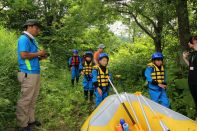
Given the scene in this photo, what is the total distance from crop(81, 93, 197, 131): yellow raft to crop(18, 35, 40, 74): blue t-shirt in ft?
5.00

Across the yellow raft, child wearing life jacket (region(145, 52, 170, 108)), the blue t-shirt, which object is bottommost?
the yellow raft

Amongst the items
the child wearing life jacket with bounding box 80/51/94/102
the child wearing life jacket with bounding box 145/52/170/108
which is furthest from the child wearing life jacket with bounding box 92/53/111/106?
the child wearing life jacket with bounding box 80/51/94/102

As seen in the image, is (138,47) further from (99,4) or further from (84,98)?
(84,98)

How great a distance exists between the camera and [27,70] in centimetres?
654

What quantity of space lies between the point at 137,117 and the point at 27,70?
223 cm

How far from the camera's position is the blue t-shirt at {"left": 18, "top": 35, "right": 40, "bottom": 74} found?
253 inches

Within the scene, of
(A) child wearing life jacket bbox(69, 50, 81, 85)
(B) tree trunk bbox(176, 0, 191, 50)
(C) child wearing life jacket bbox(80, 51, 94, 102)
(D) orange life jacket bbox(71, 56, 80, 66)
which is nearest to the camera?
(B) tree trunk bbox(176, 0, 191, 50)

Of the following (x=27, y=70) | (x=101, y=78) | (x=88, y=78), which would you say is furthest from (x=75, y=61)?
(x=27, y=70)

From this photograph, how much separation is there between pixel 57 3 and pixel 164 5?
60.9 feet

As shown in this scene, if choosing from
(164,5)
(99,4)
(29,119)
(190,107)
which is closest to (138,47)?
(99,4)

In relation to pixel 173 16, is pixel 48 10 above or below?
above

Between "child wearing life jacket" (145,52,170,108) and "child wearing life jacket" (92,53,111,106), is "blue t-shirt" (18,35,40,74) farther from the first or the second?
"child wearing life jacket" (145,52,170,108)

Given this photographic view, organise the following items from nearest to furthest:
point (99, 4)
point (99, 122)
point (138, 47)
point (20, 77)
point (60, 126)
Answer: point (99, 122)
point (20, 77)
point (60, 126)
point (99, 4)
point (138, 47)

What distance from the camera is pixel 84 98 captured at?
38.5ft
